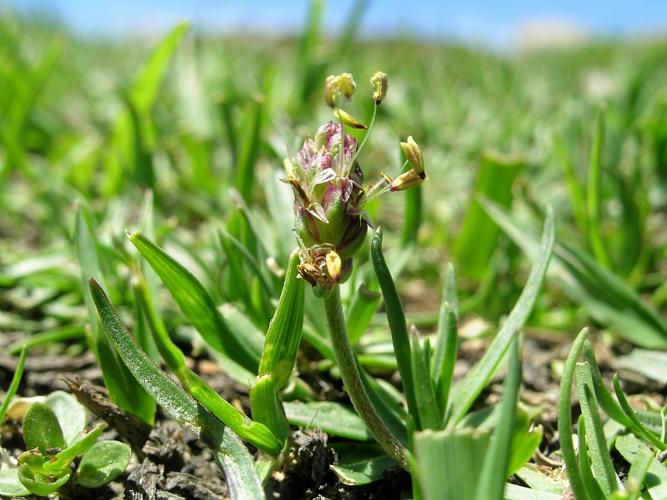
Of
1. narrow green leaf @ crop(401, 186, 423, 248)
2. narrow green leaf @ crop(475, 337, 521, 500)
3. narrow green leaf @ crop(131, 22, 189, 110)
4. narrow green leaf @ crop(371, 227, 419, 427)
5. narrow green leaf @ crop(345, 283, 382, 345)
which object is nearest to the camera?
narrow green leaf @ crop(475, 337, 521, 500)

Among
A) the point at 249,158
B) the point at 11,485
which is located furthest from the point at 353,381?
the point at 249,158

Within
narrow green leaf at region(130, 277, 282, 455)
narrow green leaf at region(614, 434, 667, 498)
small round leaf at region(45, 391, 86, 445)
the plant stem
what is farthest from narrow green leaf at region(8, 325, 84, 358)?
narrow green leaf at region(614, 434, 667, 498)

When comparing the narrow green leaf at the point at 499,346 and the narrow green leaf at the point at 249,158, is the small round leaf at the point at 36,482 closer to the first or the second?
the narrow green leaf at the point at 499,346

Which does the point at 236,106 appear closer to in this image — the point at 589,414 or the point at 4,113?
the point at 4,113

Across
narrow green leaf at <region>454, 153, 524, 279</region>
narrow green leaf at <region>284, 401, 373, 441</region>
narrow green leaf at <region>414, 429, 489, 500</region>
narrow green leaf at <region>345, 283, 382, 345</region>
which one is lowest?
narrow green leaf at <region>284, 401, 373, 441</region>

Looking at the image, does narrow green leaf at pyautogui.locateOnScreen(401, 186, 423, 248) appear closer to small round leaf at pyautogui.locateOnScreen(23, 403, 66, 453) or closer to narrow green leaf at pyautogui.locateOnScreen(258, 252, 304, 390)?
narrow green leaf at pyautogui.locateOnScreen(258, 252, 304, 390)

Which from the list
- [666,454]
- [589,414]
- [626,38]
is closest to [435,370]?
[589,414]

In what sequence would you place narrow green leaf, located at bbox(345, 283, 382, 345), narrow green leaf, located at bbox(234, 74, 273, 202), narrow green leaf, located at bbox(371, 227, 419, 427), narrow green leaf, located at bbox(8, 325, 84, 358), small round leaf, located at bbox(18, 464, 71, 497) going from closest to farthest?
A: 1. narrow green leaf, located at bbox(371, 227, 419, 427)
2. small round leaf, located at bbox(18, 464, 71, 497)
3. narrow green leaf, located at bbox(345, 283, 382, 345)
4. narrow green leaf, located at bbox(8, 325, 84, 358)
5. narrow green leaf, located at bbox(234, 74, 273, 202)
